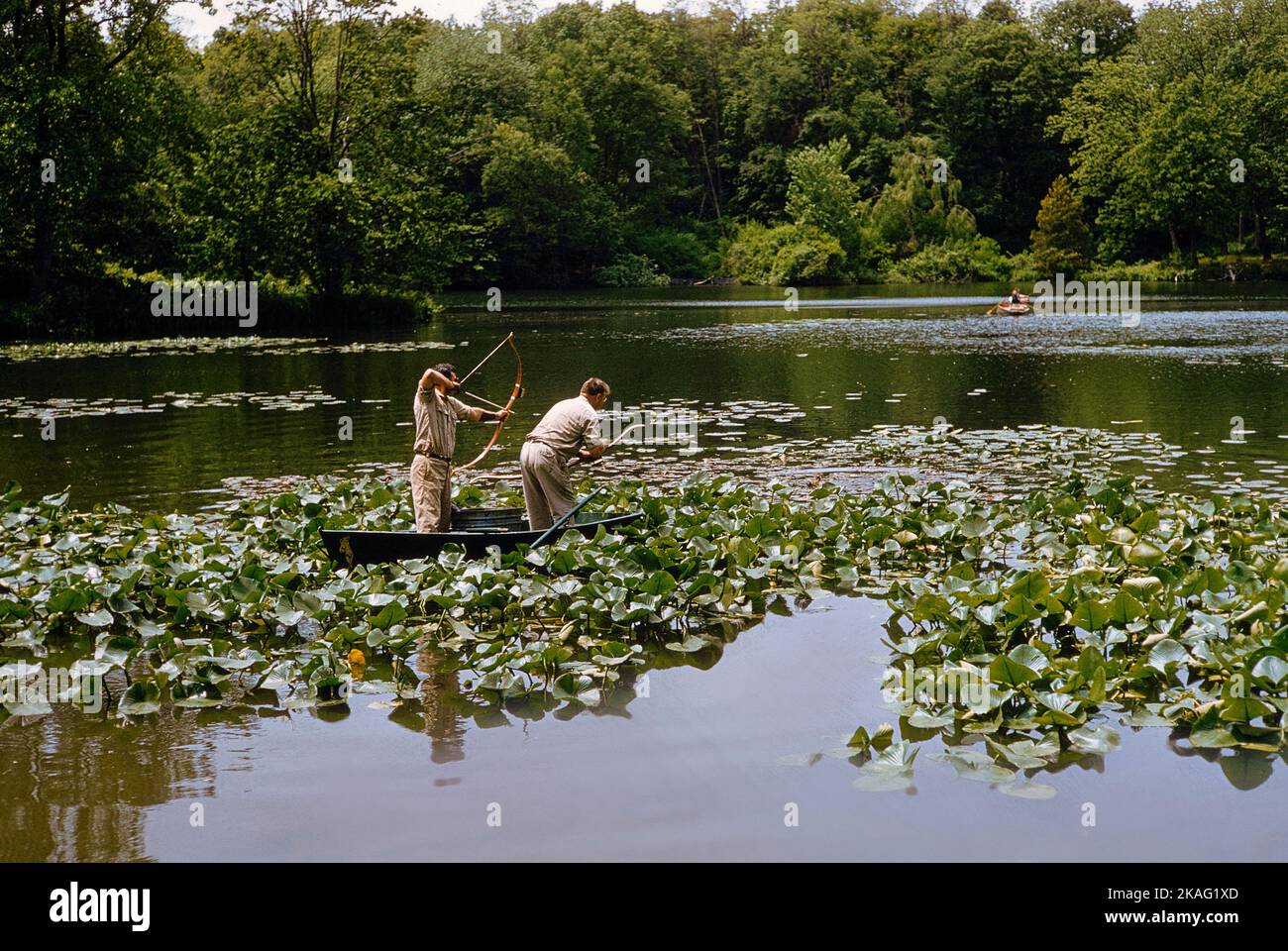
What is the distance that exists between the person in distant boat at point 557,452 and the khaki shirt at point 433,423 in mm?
650

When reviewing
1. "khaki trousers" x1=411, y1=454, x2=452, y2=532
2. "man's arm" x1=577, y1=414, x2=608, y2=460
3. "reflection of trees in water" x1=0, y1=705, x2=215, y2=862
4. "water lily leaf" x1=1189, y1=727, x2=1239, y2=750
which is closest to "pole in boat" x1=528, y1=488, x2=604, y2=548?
"man's arm" x1=577, y1=414, x2=608, y2=460

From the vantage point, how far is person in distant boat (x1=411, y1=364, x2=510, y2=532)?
33.9 feet

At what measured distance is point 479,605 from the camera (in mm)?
8695

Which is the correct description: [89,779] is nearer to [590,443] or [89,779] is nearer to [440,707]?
[440,707]

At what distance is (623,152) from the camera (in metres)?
86.0

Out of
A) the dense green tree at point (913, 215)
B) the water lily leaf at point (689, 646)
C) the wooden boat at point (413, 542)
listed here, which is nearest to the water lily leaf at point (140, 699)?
the wooden boat at point (413, 542)

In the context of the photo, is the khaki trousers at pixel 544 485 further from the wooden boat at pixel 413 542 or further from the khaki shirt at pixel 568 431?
the wooden boat at pixel 413 542

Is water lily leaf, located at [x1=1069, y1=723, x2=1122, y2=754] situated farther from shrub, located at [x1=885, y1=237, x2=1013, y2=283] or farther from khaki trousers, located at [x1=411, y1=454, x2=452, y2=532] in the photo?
shrub, located at [x1=885, y1=237, x2=1013, y2=283]

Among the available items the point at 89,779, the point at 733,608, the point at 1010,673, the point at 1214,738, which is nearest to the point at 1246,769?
the point at 1214,738

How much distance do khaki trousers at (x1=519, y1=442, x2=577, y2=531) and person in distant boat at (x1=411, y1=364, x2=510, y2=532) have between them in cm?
61

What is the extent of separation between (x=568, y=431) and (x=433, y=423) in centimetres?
108
